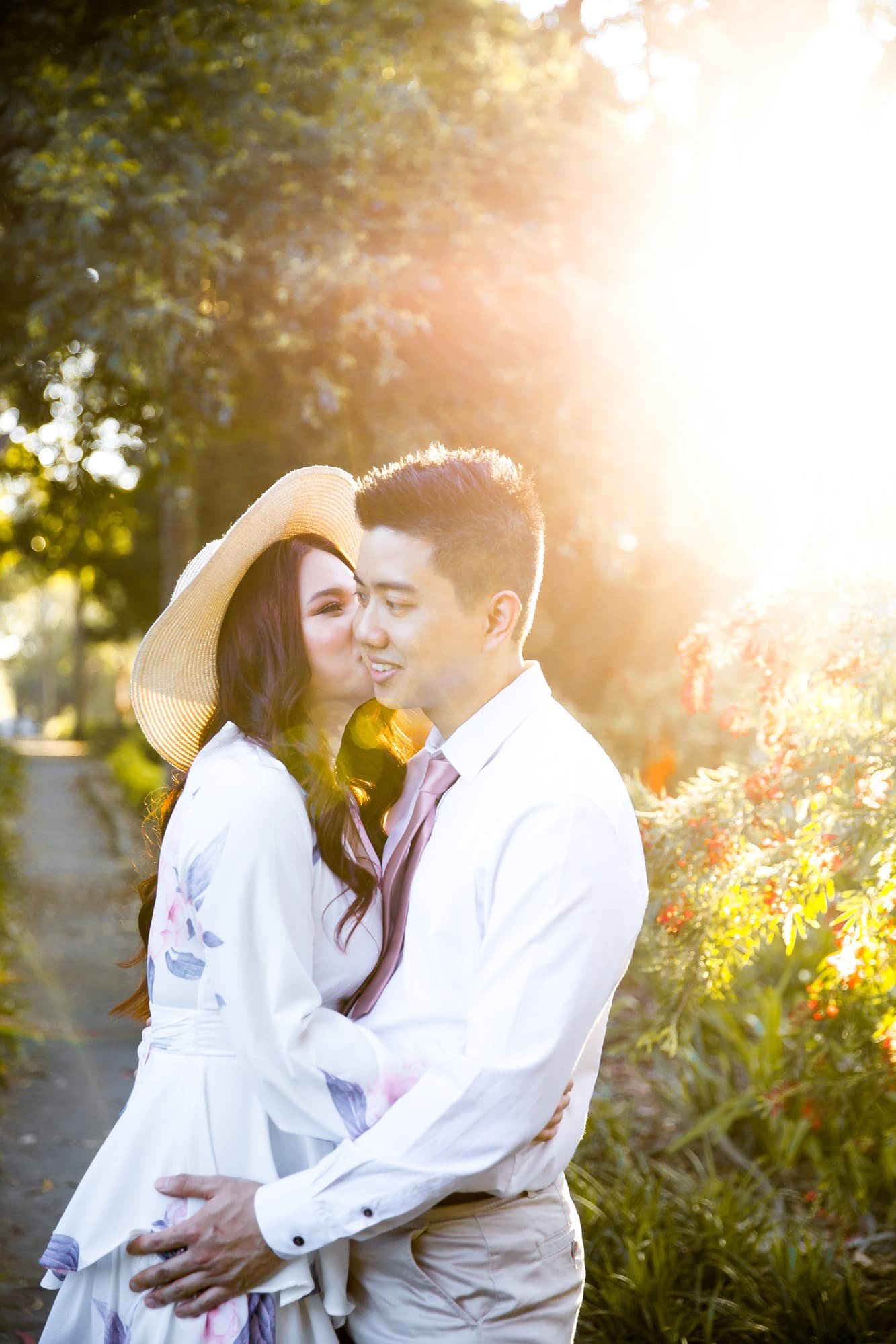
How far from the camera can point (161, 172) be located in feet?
24.3

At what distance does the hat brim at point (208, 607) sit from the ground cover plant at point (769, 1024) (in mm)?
1179

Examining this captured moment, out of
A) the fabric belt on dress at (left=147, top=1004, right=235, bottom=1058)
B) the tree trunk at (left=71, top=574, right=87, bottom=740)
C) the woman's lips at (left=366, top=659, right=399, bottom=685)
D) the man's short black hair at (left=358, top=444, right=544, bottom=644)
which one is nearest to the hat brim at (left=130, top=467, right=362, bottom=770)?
the man's short black hair at (left=358, top=444, right=544, bottom=644)

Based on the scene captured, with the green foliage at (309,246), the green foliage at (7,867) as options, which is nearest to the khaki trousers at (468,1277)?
the green foliage at (7,867)

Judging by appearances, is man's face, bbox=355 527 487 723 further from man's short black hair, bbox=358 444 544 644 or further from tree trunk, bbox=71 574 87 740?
tree trunk, bbox=71 574 87 740

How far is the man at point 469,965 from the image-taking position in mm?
1981

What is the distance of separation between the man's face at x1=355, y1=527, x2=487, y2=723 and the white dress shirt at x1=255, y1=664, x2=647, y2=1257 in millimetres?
195

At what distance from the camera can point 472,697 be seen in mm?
2381

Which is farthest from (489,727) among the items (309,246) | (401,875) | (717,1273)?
(309,246)

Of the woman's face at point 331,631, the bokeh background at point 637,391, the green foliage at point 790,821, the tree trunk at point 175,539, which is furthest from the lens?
the tree trunk at point 175,539

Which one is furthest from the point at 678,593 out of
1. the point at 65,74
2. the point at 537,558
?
the point at 537,558

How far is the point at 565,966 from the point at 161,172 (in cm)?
675

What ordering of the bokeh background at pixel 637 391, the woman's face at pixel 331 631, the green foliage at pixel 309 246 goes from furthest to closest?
the green foliage at pixel 309 246
the bokeh background at pixel 637 391
the woman's face at pixel 331 631

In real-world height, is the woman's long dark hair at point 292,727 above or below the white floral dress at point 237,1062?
above

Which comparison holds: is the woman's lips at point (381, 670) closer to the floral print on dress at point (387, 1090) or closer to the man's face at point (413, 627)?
the man's face at point (413, 627)
